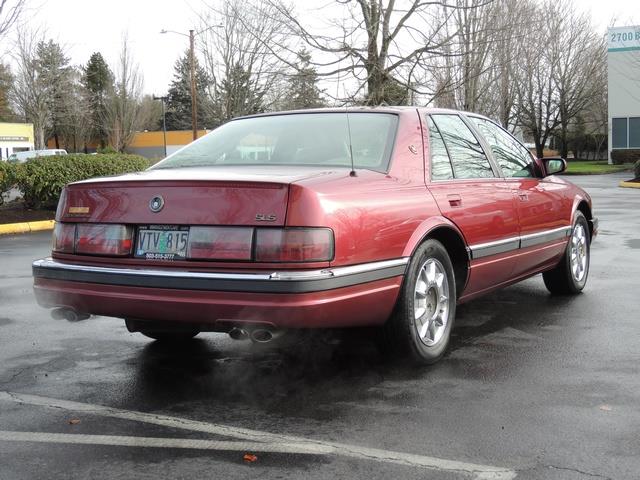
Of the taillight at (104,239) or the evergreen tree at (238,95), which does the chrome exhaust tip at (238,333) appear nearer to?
the taillight at (104,239)

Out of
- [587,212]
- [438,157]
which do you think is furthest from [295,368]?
[587,212]

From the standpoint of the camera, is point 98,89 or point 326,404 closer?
point 326,404

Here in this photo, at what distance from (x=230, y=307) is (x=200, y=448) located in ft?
2.35

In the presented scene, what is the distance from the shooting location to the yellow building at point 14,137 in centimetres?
5744

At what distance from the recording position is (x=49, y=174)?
1535 centimetres

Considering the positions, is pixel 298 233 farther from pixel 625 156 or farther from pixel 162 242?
pixel 625 156

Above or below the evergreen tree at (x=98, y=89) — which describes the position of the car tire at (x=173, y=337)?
below

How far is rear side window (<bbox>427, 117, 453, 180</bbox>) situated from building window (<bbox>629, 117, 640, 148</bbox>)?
1607 inches

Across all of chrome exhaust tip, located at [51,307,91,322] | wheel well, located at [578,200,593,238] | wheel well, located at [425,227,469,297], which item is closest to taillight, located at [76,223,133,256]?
chrome exhaust tip, located at [51,307,91,322]

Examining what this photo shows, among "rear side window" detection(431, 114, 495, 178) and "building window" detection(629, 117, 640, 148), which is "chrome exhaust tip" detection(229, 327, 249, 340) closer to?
"rear side window" detection(431, 114, 495, 178)

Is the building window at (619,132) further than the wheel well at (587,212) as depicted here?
Yes

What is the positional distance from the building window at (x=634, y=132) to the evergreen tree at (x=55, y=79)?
1379 inches

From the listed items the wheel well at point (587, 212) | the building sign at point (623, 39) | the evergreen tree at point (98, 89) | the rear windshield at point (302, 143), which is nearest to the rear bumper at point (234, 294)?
the rear windshield at point (302, 143)

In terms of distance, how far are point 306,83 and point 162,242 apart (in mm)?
13185
